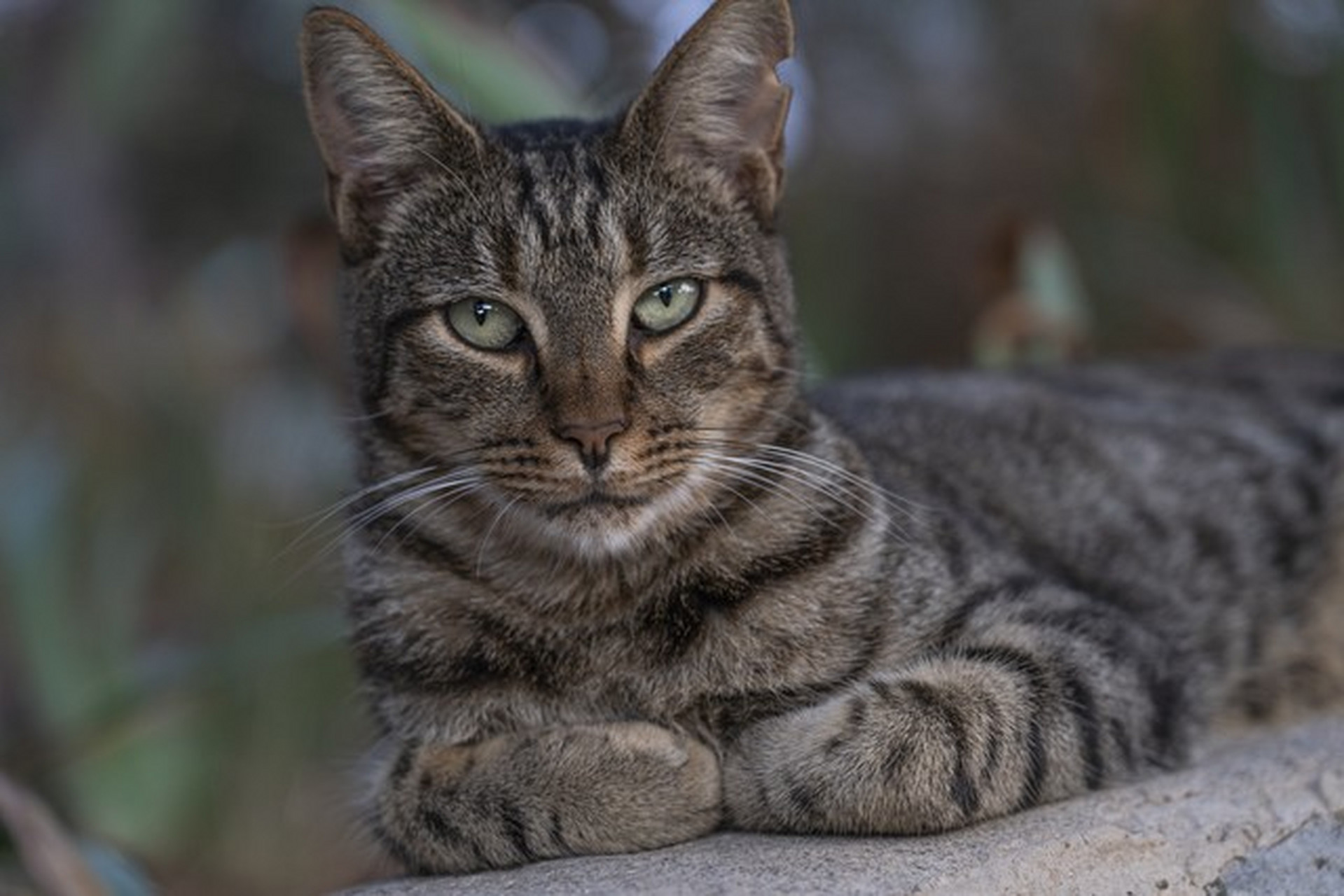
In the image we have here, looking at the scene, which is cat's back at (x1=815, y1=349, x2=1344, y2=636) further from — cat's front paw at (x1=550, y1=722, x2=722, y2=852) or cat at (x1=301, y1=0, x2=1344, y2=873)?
cat's front paw at (x1=550, y1=722, x2=722, y2=852)

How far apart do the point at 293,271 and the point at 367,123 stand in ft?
4.49

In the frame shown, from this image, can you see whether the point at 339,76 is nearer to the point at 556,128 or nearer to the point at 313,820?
the point at 556,128

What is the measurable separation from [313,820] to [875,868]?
3.11 m

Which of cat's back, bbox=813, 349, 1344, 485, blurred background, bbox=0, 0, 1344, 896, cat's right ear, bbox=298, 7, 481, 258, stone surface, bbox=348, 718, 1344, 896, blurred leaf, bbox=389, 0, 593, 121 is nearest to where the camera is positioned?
stone surface, bbox=348, 718, 1344, 896

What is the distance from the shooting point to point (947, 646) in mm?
2635

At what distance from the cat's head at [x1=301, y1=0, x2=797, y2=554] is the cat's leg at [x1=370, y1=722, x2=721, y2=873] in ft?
1.03

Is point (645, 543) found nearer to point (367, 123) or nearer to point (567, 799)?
point (567, 799)

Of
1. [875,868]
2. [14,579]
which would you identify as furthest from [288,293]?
[875,868]

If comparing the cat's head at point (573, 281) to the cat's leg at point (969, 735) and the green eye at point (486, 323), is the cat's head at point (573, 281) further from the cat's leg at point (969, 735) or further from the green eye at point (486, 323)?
the cat's leg at point (969, 735)

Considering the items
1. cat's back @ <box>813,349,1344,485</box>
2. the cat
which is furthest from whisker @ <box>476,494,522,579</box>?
cat's back @ <box>813,349,1344,485</box>

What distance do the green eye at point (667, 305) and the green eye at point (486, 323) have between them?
19 centimetres

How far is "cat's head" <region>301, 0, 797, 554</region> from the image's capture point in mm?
2426

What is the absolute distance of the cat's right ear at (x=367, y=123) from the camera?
103 inches

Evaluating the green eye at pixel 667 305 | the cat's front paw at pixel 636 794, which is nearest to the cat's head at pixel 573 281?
the green eye at pixel 667 305
